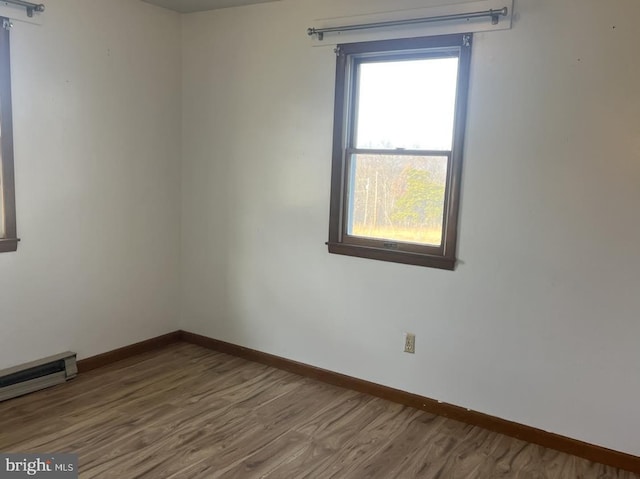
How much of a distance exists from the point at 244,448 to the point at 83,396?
3.86ft

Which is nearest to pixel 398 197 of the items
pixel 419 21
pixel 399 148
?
pixel 399 148

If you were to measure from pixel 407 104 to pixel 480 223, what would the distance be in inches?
33.1

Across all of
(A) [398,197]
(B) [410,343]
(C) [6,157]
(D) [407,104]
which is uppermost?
(D) [407,104]

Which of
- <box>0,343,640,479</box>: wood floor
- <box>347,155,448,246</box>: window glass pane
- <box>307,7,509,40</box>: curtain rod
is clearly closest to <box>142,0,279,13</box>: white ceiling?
<box>307,7,509,40</box>: curtain rod

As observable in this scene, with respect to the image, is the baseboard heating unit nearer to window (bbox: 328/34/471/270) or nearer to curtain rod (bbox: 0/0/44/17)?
window (bbox: 328/34/471/270)

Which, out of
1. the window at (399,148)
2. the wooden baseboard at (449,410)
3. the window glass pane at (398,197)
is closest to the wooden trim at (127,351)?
the wooden baseboard at (449,410)

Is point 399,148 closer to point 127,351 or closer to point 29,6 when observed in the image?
point 29,6

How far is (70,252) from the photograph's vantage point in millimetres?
3424

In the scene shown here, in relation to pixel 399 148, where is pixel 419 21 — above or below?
above

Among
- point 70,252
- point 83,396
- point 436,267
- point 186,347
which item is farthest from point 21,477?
point 436,267

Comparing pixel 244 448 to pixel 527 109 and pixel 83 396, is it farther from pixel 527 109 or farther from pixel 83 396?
pixel 527 109

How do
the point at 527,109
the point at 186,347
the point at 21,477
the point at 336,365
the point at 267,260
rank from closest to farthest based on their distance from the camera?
the point at 21,477, the point at 527,109, the point at 336,365, the point at 267,260, the point at 186,347

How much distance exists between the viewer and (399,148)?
3178 millimetres

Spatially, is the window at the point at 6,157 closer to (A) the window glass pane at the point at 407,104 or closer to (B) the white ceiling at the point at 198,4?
(B) the white ceiling at the point at 198,4
